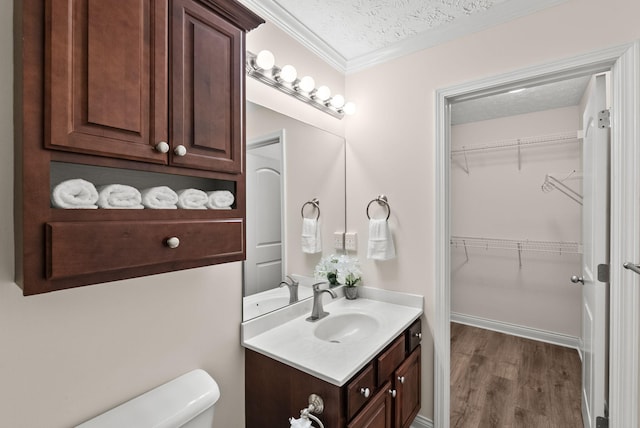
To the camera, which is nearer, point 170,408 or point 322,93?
point 170,408

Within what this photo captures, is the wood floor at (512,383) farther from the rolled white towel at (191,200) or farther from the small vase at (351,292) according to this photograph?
the rolled white towel at (191,200)

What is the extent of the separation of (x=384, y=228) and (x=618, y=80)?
1.25 m

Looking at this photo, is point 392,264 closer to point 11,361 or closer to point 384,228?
point 384,228

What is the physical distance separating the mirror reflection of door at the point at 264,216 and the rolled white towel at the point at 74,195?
753 mm

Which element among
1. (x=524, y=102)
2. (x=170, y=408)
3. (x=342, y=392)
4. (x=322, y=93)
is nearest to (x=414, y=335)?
(x=342, y=392)

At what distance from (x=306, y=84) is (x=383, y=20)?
520 millimetres

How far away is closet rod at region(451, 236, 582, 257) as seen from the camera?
3018 millimetres

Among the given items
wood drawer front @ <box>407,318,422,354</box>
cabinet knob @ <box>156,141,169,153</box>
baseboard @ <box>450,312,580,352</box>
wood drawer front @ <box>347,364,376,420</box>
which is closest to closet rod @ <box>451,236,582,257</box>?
baseboard @ <box>450,312,580,352</box>

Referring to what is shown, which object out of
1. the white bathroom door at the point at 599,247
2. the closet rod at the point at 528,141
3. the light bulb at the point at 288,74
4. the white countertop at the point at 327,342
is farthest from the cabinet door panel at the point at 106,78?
the closet rod at the point at 528,141

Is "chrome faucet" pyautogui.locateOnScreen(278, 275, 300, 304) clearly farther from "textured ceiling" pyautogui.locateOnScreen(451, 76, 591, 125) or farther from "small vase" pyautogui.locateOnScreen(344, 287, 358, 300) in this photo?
"textured ceiling" pyautogui.locateOnScreen(451, 76, 591, 125)

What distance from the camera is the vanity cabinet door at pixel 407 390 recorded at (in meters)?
1.57

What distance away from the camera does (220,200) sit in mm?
1025

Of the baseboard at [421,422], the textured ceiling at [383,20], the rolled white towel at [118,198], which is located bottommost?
the baseboard at [421,422]

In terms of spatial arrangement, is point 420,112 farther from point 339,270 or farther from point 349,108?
point 339,270
